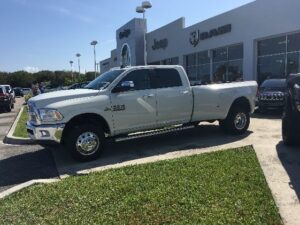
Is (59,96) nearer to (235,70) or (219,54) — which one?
(235,70)

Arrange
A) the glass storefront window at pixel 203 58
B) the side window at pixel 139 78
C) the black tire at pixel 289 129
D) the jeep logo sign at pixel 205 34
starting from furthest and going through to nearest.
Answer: the glass storefront window at pixel 203 58 < the jeep logo sign at pixel 205 34 < the side window at pixel 139 78 < the black tire at pixel 289 129

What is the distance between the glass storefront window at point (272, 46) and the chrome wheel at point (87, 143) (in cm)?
1635

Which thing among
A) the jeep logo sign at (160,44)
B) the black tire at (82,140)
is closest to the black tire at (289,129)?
the black tire at (82,140)

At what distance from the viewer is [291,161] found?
23.1 feet

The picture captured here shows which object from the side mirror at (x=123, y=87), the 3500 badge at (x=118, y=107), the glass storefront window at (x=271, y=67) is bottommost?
the 3500 badge at (x=118, y=107)

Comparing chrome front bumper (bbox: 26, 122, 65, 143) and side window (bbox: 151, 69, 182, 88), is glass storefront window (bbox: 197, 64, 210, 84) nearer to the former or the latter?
side window (bbox: 151, 69, 182, 88)

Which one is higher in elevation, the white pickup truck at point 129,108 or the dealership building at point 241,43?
the dealership building at point 241,43

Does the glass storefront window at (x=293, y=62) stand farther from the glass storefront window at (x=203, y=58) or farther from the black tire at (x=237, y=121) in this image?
the black tire at (x=237, y=121)

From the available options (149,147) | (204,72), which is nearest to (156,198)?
(149,147)

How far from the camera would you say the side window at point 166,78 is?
29.4 feet

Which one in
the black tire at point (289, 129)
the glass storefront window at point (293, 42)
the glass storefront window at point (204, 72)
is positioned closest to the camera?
the black tire at point (289, 129)

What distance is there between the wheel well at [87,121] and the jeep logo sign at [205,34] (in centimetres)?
1933

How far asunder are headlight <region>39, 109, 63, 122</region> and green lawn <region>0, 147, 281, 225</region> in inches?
59.5

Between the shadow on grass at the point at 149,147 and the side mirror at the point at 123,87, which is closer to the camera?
the shadow on grass at the point at 149,147
